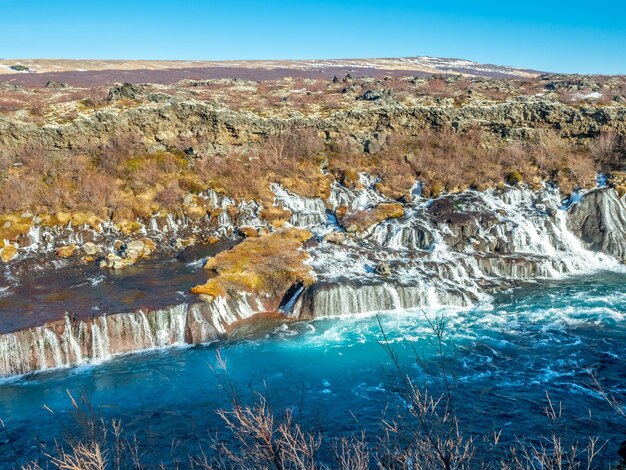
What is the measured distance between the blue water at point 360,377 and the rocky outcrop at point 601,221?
715 cm

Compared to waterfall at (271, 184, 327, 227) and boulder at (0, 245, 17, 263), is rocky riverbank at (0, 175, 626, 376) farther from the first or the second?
boulder at (0, 245, 17, 263)

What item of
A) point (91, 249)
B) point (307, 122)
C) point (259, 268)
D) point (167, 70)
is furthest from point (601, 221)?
point (167, 70)

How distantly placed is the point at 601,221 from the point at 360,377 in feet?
70.5

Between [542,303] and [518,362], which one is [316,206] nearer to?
[542,303]

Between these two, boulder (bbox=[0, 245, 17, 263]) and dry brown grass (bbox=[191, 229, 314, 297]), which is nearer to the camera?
dry brown grass (bbox=[191, 229, 314, 297])

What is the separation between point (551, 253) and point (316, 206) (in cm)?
1488

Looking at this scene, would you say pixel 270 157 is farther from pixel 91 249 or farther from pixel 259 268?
pixel 91 249

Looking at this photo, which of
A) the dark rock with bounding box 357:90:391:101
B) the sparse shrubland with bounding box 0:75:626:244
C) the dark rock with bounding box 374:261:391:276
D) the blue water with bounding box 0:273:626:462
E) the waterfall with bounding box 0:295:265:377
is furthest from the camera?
the dark rock with bounding box 357:90:391:101

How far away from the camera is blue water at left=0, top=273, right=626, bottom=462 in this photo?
13.7 m

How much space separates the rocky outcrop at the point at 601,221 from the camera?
2847 centimetres

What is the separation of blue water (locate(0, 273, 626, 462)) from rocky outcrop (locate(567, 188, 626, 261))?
23.5ft

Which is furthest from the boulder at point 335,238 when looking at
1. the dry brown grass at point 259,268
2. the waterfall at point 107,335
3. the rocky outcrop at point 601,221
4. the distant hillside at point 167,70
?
the distant hillside at point 167,70

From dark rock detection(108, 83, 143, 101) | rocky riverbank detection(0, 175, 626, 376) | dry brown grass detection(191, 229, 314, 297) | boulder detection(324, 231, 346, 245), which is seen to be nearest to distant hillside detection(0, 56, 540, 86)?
dark rock detection(108, 83, 143, 101)

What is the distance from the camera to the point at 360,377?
16.6m
